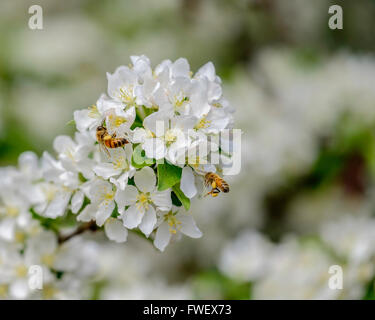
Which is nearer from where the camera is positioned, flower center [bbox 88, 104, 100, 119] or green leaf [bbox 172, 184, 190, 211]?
green leaf [bbox 172, 184, 190, 211]

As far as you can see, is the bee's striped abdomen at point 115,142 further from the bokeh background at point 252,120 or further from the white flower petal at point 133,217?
the bokeh background at point 252,120

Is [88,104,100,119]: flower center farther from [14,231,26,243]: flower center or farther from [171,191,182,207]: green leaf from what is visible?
[14,231,26,243]: flower center

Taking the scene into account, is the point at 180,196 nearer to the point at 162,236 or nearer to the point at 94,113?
the point at 162,236

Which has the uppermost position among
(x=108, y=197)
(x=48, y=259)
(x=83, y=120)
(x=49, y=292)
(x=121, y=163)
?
(x=83, y=120)

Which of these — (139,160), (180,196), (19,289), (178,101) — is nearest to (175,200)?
(180,196)

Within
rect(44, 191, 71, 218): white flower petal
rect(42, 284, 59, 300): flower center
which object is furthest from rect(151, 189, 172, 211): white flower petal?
rect(42, 284, 59, 300): flower center

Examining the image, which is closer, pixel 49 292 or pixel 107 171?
pixel 107 171
